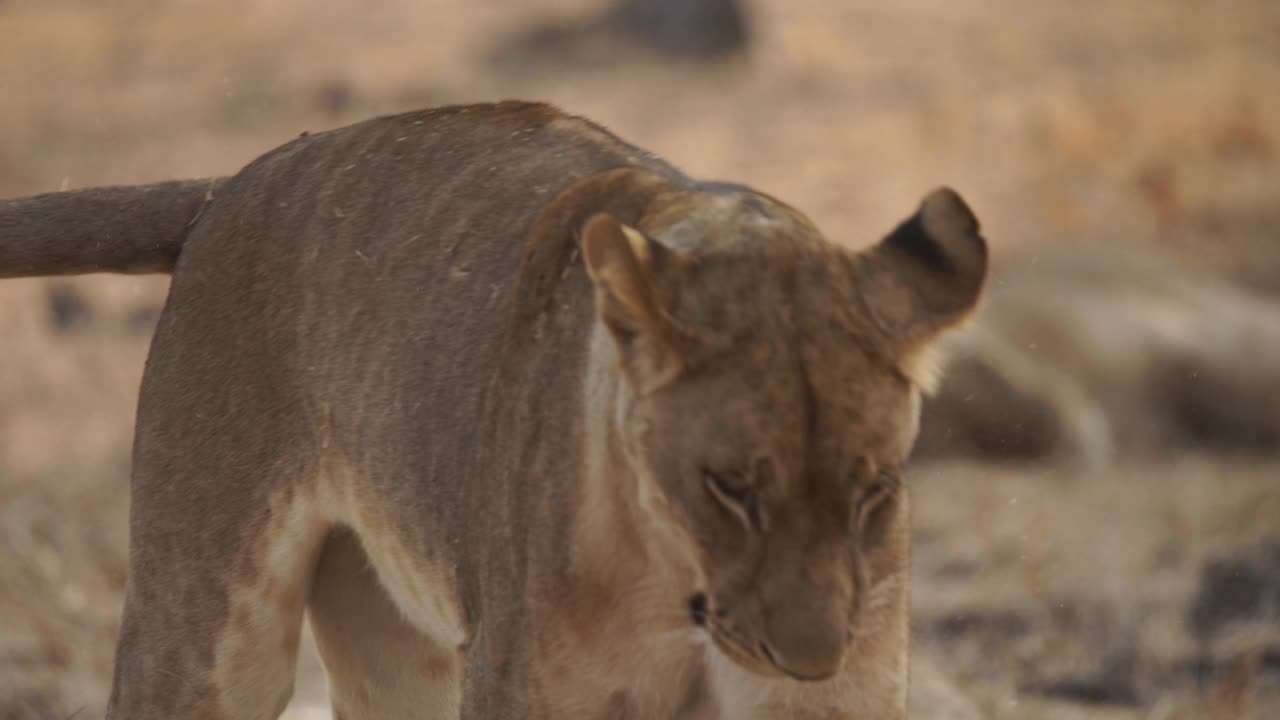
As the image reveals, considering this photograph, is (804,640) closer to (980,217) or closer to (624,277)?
(624,277)

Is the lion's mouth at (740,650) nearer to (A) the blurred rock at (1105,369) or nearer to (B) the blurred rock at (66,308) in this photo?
(A) the blurred rock at (1105,369)

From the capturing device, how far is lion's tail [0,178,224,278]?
13.1 ft

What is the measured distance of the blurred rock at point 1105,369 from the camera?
866 cm

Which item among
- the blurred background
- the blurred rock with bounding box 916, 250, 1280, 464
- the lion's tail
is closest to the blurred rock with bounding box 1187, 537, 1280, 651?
the blurred background

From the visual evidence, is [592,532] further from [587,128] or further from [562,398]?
[587,128]

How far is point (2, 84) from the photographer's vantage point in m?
13.6

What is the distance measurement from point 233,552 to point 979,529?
167 inches

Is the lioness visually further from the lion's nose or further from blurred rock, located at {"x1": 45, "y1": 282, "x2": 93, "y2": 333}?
blurred rock, located at {"x1": 45, "y1": 282, "x2": 93, "y2": 333}

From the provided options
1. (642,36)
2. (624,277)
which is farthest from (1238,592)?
(642,36)

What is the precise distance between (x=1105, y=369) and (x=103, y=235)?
5.99 meters

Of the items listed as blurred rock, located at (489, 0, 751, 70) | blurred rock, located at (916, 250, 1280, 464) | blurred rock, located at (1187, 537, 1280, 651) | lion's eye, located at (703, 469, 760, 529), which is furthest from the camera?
blurred rock, located at (489, 0, 751, 70)

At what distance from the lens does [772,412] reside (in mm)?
2590

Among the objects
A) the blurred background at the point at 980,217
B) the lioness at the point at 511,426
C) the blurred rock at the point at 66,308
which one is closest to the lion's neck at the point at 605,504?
the lioness at the point at 511,426

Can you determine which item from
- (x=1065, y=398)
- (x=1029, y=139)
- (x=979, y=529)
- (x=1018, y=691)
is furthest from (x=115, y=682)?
(x=1029, y=139)
